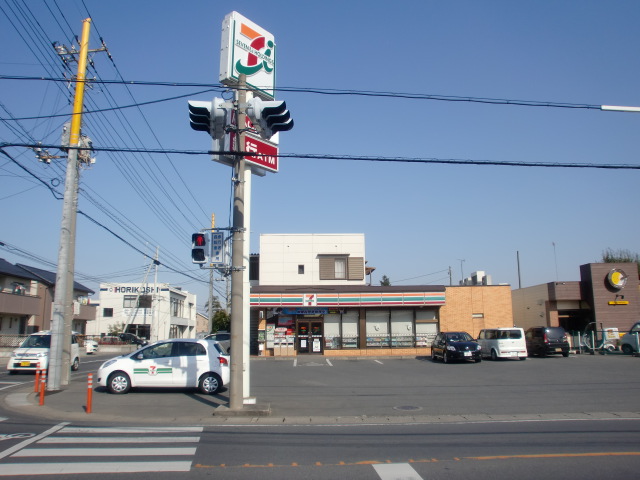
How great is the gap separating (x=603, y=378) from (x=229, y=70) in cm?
1645

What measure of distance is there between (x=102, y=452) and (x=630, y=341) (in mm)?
30193

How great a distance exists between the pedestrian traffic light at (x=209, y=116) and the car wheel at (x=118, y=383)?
25.8 feet

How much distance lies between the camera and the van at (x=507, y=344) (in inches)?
1057

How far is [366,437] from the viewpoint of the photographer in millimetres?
9344

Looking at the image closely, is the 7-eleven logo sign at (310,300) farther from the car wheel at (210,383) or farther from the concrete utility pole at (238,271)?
the concrete utility pole at (238,271)

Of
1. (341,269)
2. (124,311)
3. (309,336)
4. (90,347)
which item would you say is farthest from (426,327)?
(124,311)

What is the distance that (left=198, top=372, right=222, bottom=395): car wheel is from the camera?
15281 millimetres

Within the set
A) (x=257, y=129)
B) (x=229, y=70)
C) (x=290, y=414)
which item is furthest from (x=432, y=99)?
(x=290, y=414)

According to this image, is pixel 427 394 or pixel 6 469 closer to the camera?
pixel 6 469

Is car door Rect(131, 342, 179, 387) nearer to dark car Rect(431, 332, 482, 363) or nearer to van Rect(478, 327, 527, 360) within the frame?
dark car Rect(431, 332, 482, 363)

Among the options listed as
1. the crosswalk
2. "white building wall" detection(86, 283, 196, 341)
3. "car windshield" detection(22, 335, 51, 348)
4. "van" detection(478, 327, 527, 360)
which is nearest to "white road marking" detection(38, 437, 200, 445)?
the crosswalk

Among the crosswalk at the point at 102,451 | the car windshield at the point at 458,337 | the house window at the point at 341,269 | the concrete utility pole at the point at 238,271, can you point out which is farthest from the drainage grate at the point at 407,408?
the house window at the point at 341,269

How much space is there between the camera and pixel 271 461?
7555 millimetres

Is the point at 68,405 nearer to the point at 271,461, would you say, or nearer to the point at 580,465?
the point at 271,461
